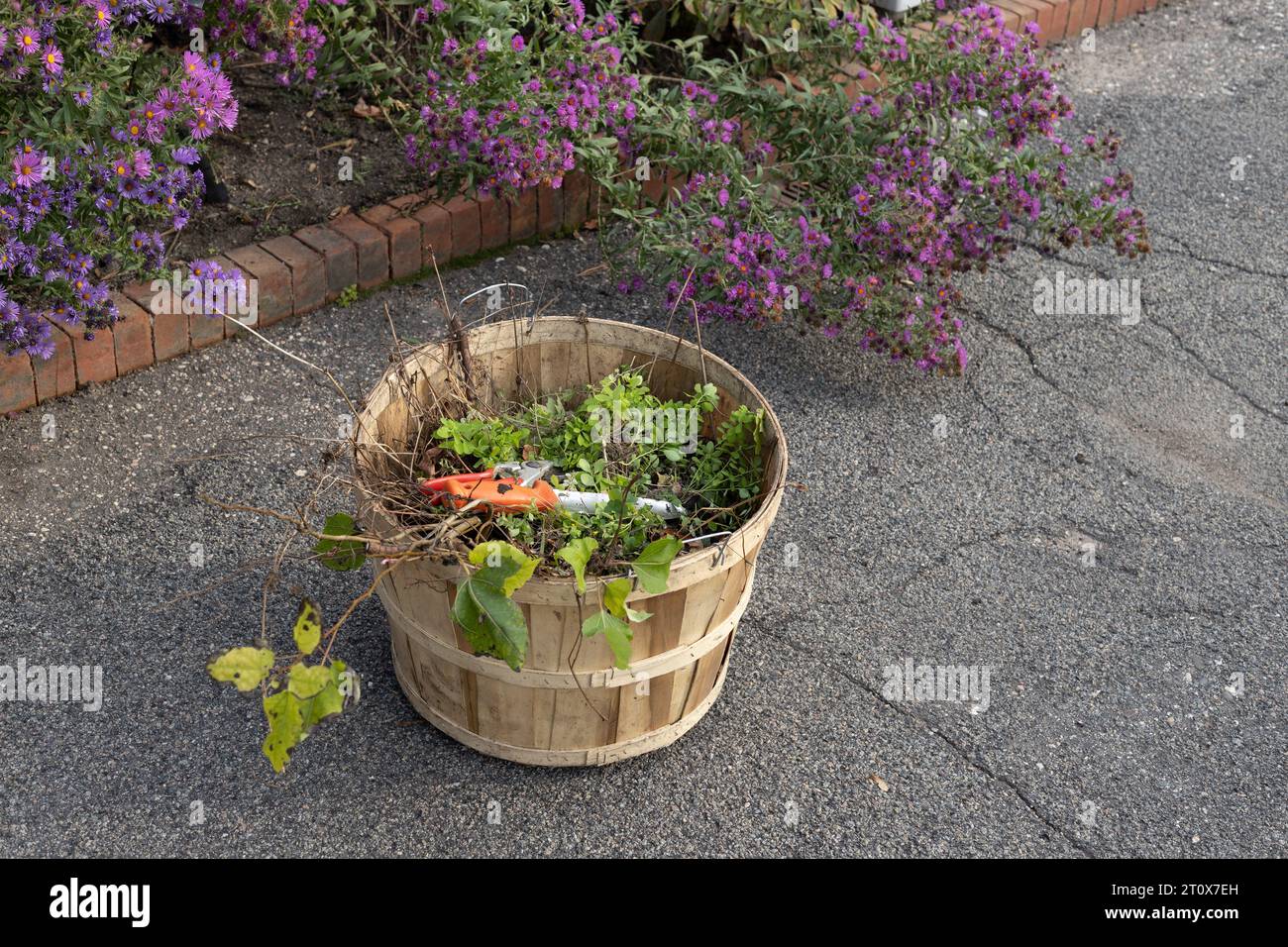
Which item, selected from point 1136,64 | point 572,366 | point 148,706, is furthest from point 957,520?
point 1136,64

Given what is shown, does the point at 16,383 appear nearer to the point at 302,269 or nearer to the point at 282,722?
the point at 302,269

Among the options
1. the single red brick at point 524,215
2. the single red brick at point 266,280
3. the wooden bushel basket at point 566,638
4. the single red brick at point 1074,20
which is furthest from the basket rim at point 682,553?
the single red brick at point 1074,20

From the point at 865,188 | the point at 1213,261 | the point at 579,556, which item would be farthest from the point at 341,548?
the point at 1213,261

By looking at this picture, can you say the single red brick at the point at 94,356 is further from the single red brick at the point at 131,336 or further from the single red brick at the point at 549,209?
the single red brick at the point at 549,209

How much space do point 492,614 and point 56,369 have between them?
1650mm

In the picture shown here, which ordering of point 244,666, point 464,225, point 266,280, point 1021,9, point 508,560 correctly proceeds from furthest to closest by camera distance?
point 1021,9, point 464,225, point 266,280, point 508,560, point 244,666

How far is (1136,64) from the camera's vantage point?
5.25 m

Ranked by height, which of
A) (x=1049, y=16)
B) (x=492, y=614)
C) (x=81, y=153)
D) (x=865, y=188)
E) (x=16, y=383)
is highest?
(x=1049, y=16)

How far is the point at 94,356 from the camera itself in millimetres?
3148

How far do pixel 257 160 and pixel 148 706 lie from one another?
194 centimetres

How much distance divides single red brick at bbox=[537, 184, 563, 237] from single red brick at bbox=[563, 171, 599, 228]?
0.9 inches

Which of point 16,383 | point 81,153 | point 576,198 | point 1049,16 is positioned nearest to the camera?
point 81,153

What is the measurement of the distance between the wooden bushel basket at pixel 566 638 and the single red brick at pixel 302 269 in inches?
38.7

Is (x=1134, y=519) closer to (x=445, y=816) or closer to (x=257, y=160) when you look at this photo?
(x=445, y=816)
